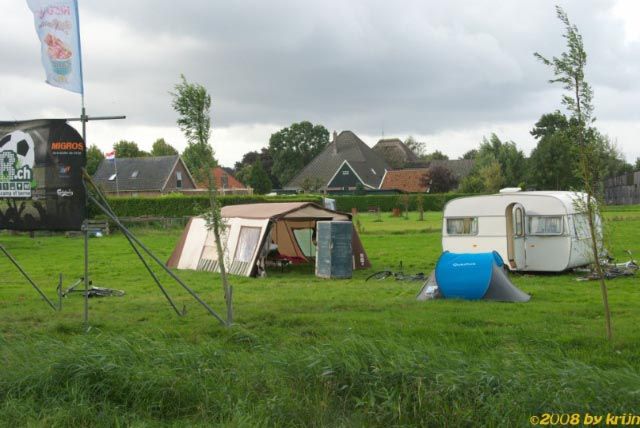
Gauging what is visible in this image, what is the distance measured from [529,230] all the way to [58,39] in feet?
39.2

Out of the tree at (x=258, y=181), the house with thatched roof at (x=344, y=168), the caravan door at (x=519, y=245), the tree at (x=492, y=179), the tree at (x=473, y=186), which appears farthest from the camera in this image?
the house with thatched roof at (x=344, y=168)

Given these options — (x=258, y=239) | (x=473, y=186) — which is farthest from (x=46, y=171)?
(x=473, y=186)

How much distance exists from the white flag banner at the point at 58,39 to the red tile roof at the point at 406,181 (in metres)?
62.2

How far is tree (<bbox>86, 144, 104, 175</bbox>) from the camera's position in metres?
79.1

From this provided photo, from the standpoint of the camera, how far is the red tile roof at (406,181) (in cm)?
7189

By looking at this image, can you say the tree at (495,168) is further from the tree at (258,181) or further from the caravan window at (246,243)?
the caravan window at (246,243)

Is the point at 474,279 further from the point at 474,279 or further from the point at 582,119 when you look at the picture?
the point at 582,119

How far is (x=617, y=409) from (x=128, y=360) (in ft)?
15.9

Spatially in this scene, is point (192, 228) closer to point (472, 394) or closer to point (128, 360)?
point (128, 360)

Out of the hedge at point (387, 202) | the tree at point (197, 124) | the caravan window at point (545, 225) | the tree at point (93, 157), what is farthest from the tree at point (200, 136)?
the tree at point (93, 157)

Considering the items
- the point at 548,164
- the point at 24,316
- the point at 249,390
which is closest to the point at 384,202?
the point at 548,164

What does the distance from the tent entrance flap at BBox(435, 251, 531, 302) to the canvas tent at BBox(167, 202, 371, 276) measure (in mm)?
6384

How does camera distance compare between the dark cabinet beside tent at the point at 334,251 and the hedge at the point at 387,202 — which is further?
the hedge at the point at 387,202

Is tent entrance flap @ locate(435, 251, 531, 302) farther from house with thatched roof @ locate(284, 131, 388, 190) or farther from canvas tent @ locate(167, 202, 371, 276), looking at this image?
house with thatched roof @ locate(284, 131, 388, 190)
